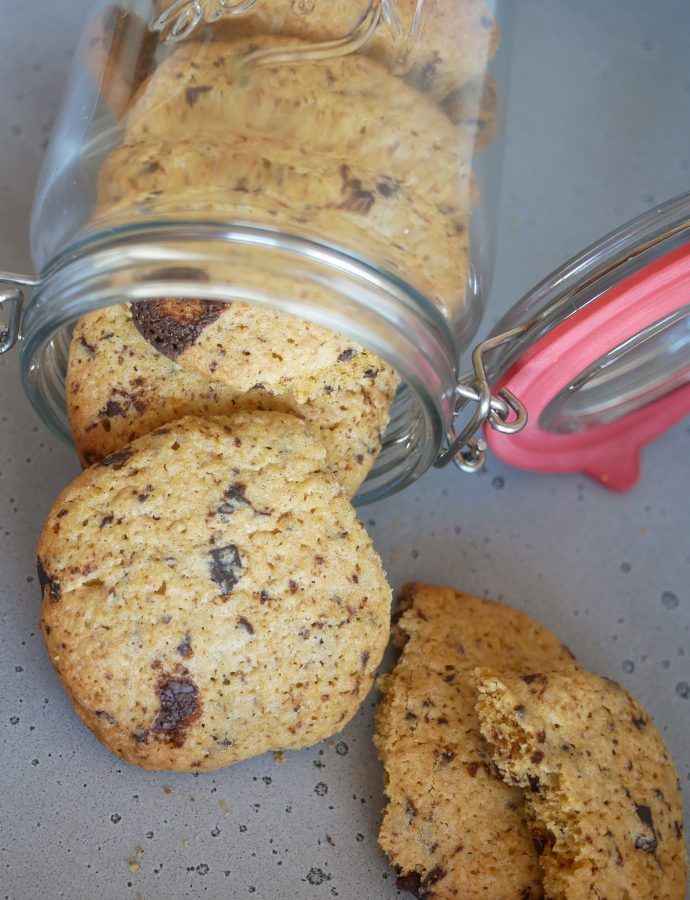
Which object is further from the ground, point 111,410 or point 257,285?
point 257,285

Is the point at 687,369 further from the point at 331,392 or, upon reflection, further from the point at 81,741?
the point at 81,741

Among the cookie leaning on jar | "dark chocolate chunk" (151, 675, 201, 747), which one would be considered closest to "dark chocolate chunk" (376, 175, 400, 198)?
the cookie leaning on jar

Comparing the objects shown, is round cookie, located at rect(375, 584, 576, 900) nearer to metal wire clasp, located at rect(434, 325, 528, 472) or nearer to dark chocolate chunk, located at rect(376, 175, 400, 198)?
metal wire clasp, located at rect(434, 325, 528, 472)

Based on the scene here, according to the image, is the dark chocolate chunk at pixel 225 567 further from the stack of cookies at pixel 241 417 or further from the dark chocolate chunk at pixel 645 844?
the dark chocolate chunk at pixel 645 844

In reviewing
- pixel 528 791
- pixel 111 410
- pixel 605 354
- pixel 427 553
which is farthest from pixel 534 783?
pixel 111 410

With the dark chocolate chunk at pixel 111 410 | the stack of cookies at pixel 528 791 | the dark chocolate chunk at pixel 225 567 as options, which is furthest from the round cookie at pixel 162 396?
the stack of cookies at pixel 528 791

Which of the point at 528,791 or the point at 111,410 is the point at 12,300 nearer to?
the point at 111,410
